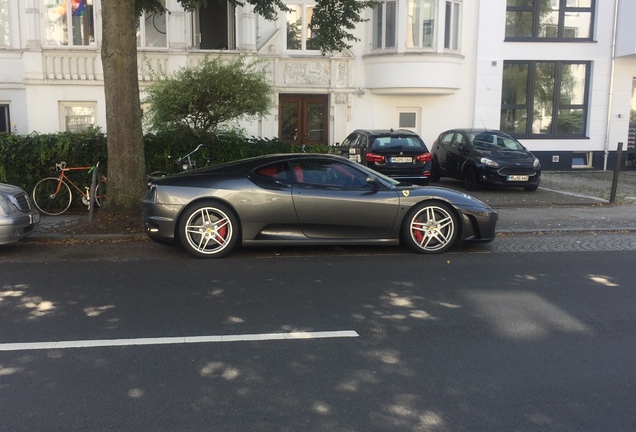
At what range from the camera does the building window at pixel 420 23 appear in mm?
19609

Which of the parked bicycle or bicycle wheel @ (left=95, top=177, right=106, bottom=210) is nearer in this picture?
bicycle wheel @ (left=95, top=177, right=106, bottom=210)

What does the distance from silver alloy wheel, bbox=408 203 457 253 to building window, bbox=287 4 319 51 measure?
12790 millimetres

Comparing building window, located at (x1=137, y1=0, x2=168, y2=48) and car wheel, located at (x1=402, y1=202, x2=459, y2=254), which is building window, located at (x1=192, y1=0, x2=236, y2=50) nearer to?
building window, located at (x1=137, y1=0, x2=168, y2=48)

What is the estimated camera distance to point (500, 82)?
2094 centimetres

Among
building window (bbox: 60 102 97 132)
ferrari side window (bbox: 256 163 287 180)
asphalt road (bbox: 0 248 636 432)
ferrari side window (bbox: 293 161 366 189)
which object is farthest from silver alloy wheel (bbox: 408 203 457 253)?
building window (bbox: 60 102 97 132)

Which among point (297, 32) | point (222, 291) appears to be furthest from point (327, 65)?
point (222, 291)

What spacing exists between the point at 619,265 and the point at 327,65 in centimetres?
1380

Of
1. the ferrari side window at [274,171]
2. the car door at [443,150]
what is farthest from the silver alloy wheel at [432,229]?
the car door at [443,150]

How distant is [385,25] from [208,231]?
1379 centimetres

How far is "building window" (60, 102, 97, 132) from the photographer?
1914 centimetres

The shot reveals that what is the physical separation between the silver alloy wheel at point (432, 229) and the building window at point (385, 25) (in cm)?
1247

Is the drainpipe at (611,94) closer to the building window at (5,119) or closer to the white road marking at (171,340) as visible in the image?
the white road marking at (171,340)

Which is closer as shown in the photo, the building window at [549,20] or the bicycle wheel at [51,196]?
the bicycle wheel at [51,196]

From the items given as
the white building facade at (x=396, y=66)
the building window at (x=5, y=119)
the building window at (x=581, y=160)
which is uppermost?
the white building facade at (x=396, y=66)
